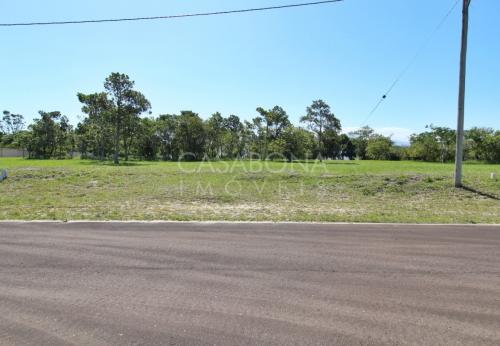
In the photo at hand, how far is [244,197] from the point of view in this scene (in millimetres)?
12352

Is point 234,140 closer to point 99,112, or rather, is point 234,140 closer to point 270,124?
point 270,124

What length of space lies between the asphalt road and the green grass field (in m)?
2.29

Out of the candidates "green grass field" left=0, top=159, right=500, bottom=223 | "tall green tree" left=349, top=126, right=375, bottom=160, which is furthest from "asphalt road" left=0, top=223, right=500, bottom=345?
"tall green tree" left=349, top=126, right=375, bottom=160

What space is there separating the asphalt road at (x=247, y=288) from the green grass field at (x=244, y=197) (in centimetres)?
229

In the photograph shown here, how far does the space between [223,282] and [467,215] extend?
27.7ft

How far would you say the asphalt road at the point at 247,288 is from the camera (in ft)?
9.60

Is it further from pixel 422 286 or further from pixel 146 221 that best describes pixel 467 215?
pixel 146 221

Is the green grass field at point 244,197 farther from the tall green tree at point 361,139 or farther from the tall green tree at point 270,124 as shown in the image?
the tall green tree at point 361,139

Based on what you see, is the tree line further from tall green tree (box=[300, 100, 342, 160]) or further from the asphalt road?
the asphalt road

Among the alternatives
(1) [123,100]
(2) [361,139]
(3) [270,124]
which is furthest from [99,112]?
(2) [361,139]

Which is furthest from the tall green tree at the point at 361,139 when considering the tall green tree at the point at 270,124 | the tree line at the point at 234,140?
the tall green tree at the point at 270,124

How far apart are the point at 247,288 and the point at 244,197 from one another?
8421 mm

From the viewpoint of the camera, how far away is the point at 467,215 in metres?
9.20

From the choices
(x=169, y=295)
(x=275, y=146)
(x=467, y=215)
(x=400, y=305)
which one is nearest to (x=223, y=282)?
(x=169, y=295)
